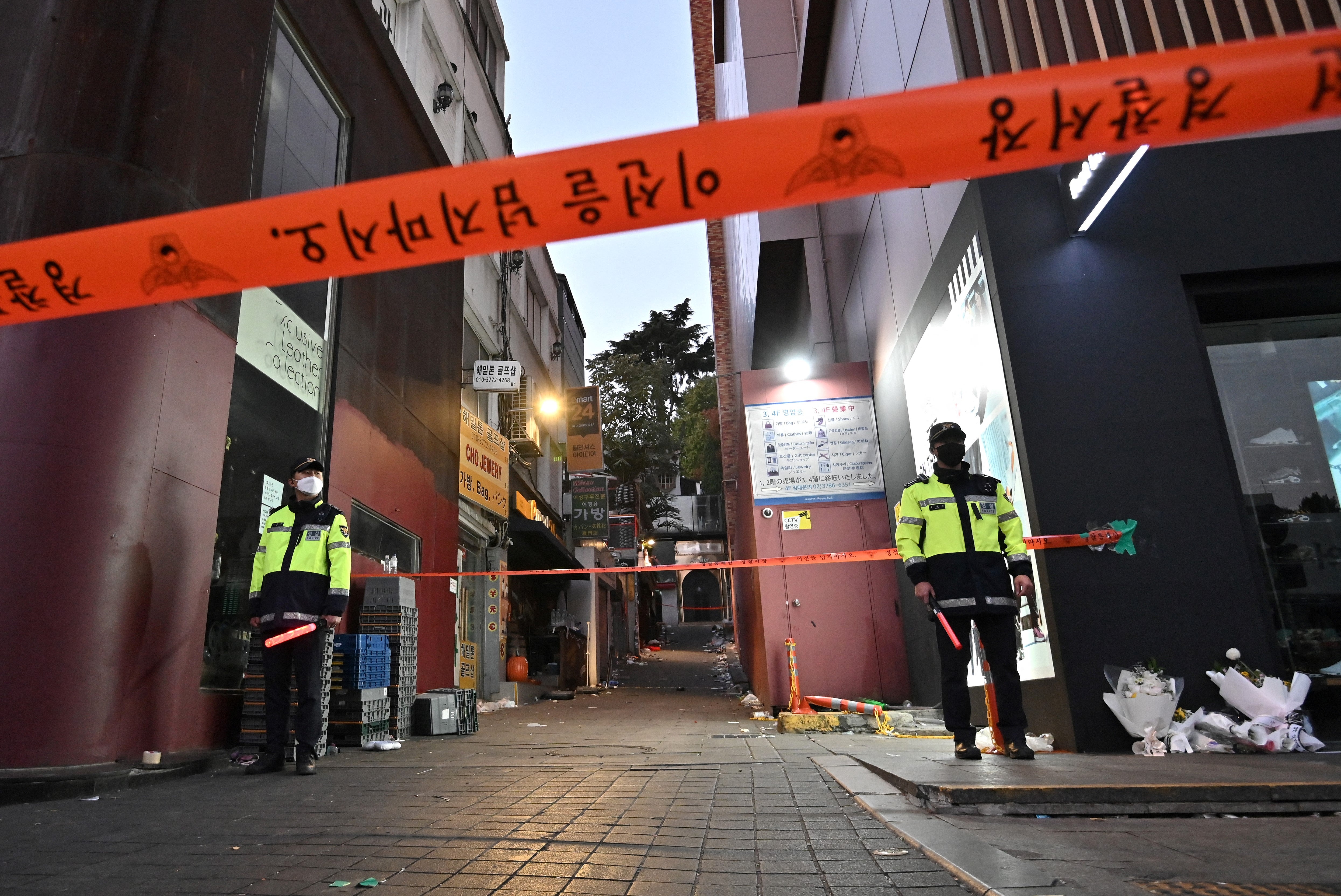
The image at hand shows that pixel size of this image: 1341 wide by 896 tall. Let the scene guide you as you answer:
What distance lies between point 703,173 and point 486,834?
8.58 feet

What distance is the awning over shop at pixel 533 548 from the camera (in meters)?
16.8

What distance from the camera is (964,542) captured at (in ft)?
15.9

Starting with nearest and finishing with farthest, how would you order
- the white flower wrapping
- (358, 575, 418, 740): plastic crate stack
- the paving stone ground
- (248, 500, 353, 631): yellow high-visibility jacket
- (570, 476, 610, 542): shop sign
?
the paving stone ground < the white flower wrapping < (248, 500, 353, 631): yellow high-visibility jacket < (358, 575, 418, 740): plastic crate stack < (570, 476, 610, 542): shop sign

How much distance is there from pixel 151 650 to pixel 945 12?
7.47m

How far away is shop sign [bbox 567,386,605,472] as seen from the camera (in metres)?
21.0

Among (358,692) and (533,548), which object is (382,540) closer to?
(358,692)

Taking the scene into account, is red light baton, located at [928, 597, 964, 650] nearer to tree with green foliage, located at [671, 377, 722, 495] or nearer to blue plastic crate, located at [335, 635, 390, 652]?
blue plastic crate, located at [335, 635, 390, 652]

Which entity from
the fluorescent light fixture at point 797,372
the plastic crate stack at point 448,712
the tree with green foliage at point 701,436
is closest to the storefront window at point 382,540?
the plastic crate stack at point 448,712

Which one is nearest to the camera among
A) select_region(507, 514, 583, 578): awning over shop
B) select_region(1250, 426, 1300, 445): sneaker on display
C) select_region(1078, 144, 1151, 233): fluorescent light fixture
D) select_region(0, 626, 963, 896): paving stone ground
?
select_region(0, 626, 963, 896): paving stone ground

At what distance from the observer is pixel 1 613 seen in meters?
4.55

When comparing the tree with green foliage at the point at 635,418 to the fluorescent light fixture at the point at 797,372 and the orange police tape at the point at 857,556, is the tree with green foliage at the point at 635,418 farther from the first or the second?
the fluorescent light fixture at the point at 797,372

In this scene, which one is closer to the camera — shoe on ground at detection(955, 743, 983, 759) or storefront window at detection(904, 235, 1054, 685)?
shoe on ground at detection(955, 743, 983, 759)

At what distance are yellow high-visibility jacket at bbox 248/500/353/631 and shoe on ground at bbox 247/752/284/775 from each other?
0.83 m

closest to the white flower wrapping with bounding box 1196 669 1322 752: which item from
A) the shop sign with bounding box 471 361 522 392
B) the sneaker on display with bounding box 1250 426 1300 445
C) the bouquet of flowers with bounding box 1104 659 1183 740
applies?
the bouquet of flowers with bounding box 1104 659 1183 740
